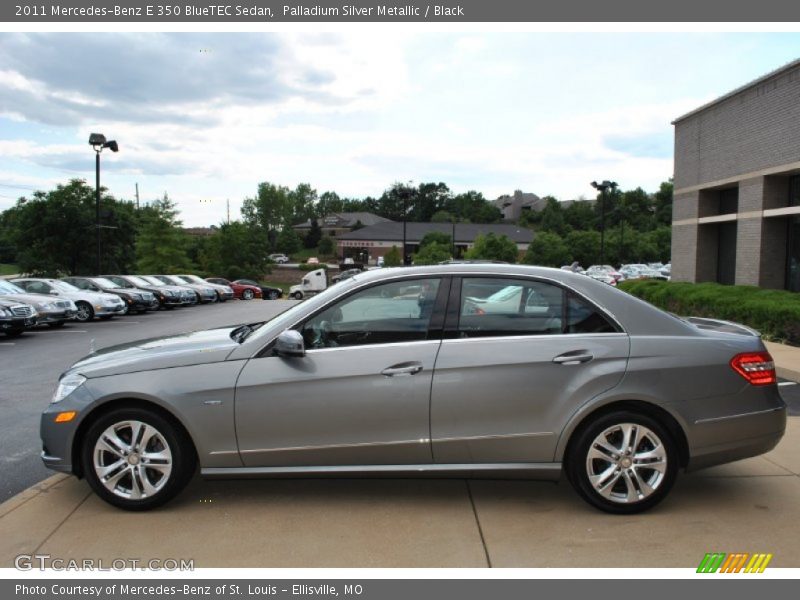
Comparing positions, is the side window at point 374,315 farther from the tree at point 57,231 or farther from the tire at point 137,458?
the tree at point 57,231

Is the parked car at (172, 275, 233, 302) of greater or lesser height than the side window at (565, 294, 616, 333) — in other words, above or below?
below

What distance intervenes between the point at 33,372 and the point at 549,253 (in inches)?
2417

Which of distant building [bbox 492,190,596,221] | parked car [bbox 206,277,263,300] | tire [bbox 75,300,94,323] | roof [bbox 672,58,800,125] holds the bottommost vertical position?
parked car [bbox 206,277,263,300]

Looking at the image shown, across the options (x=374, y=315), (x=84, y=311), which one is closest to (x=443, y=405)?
(x=374, y=315)

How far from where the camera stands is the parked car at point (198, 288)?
33.0 m

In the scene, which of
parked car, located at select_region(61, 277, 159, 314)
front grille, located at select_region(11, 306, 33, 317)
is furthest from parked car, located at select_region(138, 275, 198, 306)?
front grille, located at select_region(11, 306, 33, 317)

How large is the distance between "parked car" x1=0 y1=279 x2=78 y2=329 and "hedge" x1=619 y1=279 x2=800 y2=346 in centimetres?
1674

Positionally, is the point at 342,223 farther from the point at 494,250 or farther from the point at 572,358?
the point at 572,358

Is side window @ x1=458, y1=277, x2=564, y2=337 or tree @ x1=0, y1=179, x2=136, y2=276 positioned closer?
side window @ x1=458, y1=277, x2=564, y2=337

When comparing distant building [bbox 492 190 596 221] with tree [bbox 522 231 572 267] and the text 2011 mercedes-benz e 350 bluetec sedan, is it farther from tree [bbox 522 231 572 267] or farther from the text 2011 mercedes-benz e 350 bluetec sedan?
the text 2011 mercedes-benz e 350 bluetec sedan

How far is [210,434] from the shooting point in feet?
13.3

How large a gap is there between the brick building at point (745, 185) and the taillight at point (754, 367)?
1482 centimetres

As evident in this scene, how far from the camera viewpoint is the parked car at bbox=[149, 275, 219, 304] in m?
33.0

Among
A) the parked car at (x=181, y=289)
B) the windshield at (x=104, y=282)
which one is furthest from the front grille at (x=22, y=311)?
the parked car at (x=181, y=289)
